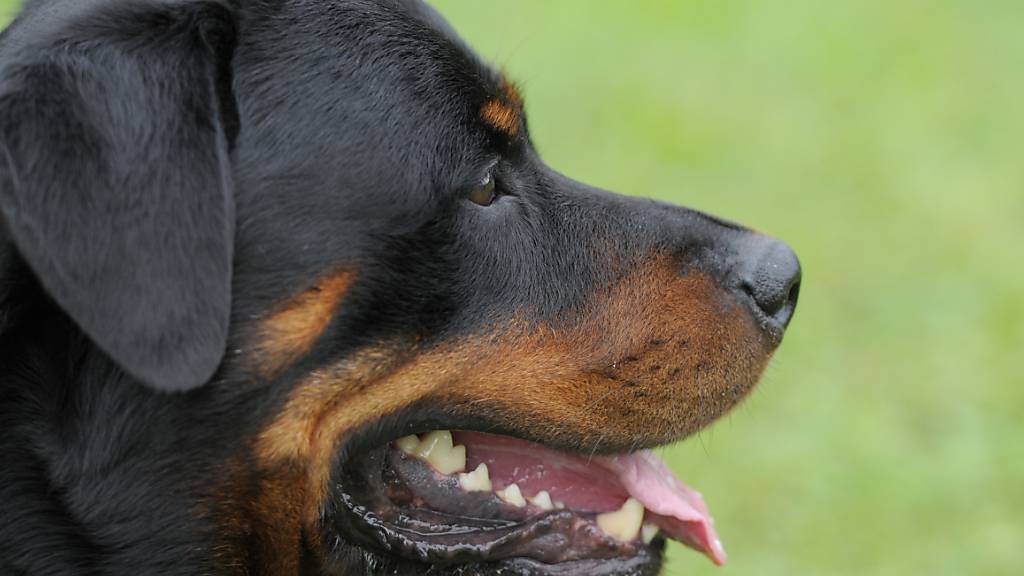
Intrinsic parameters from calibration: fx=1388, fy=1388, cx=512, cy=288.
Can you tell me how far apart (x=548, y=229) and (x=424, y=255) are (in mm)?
419

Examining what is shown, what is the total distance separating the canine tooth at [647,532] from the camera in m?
3.34

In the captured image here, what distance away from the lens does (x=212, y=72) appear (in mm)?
2854

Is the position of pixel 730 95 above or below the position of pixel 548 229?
below

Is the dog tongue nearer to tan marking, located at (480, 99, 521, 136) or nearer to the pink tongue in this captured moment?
the pink tongue

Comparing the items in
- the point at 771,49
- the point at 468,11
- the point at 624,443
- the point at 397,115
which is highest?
the point at 397,115

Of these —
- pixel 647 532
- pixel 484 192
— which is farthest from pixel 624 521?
pixel 484 192

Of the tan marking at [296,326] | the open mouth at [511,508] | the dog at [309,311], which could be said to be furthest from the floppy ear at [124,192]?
the open mouth at [511,508]

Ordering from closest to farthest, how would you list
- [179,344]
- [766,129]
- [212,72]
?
1. [179,344]
2. [212,72]
3. [766,129]

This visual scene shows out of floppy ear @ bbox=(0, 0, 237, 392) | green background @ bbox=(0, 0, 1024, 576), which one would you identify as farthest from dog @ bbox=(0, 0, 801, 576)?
green background @ bbox=(0, 0, 1024, 576)

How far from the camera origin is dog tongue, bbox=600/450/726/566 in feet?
11.2

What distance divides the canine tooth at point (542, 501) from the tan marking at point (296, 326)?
73 cm

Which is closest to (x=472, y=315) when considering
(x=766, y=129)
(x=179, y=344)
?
(x=179, y=344)

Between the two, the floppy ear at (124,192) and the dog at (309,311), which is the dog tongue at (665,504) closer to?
the dog at (309,311)

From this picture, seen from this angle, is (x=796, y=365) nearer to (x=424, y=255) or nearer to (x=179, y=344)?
(x=424, y=255)
